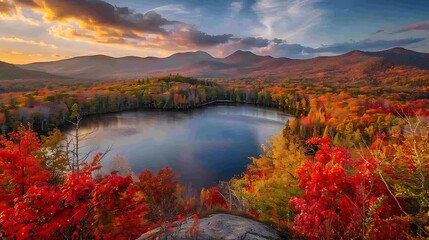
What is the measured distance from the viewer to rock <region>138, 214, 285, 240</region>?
11.0 meters

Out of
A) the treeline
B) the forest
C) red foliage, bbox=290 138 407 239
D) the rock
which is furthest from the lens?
the treeline

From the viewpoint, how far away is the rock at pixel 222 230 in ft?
36.1

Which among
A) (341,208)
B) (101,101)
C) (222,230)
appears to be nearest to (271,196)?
(341,208)

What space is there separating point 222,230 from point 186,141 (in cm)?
6237

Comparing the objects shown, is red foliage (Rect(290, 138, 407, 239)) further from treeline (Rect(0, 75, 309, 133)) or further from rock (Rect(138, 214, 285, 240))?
treeline (Rect(0, 75, 309, 133))

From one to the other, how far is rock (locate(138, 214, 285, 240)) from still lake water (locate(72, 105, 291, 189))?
33.3 metres

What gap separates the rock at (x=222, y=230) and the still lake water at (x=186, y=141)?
3327 cm

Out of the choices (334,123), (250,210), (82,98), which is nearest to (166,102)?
(82,98)

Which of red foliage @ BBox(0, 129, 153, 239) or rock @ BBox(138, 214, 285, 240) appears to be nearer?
red foliage @ BBox(0, 129, 153, 239)

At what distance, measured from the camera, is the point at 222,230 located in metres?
11.8

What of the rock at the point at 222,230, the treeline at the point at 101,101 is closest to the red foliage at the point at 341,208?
the rock at the point at 222,230

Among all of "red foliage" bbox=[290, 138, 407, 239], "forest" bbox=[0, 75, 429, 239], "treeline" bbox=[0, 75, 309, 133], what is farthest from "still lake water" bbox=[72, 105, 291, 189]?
"red foliage" bbox=[290, 138, 407, 239]

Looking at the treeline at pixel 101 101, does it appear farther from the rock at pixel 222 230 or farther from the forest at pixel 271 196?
the rock at pixel 222 230

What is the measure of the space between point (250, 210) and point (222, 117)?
89.2 m
